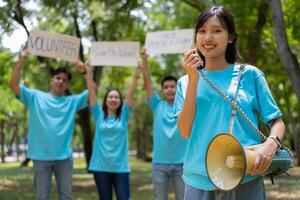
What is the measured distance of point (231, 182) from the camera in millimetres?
2100

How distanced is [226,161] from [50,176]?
139 inches

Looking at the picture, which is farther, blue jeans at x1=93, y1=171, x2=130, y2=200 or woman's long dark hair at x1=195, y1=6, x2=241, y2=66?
blue jeans at x1=93, y1=171, x2=130, y2=200

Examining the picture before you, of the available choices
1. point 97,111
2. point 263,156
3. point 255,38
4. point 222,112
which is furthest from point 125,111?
point 255,38

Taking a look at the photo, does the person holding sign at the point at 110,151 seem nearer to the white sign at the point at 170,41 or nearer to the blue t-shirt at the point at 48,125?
the blue t-shirt at the point at 48,125

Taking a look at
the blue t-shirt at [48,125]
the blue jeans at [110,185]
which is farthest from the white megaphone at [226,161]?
the blue jeans at [110,185]

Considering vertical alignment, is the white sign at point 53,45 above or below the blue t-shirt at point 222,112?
above

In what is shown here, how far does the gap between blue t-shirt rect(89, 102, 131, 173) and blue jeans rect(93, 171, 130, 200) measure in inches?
2.9

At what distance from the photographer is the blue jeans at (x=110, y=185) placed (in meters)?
5.56

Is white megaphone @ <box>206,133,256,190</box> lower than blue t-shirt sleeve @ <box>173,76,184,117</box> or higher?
lower

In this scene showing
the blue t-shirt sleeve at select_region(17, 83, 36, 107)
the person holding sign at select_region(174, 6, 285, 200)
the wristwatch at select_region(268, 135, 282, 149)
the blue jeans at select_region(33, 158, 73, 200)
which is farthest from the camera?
the blue t-shirt sleeve at select_region(17, 83, 36, 107)

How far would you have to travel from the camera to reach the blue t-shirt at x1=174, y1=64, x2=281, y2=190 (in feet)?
7.51

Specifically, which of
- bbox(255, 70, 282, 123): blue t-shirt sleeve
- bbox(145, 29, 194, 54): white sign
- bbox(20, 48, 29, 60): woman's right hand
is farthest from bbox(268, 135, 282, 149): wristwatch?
bbox(145, 29, 194, 54): white sign

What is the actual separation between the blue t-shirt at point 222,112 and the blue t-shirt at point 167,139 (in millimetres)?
2990

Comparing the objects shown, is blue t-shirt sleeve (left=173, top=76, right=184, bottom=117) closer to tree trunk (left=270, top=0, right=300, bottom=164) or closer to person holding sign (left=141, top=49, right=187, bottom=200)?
person holding sign (left=141, top=49, right=187, bottom=200)
